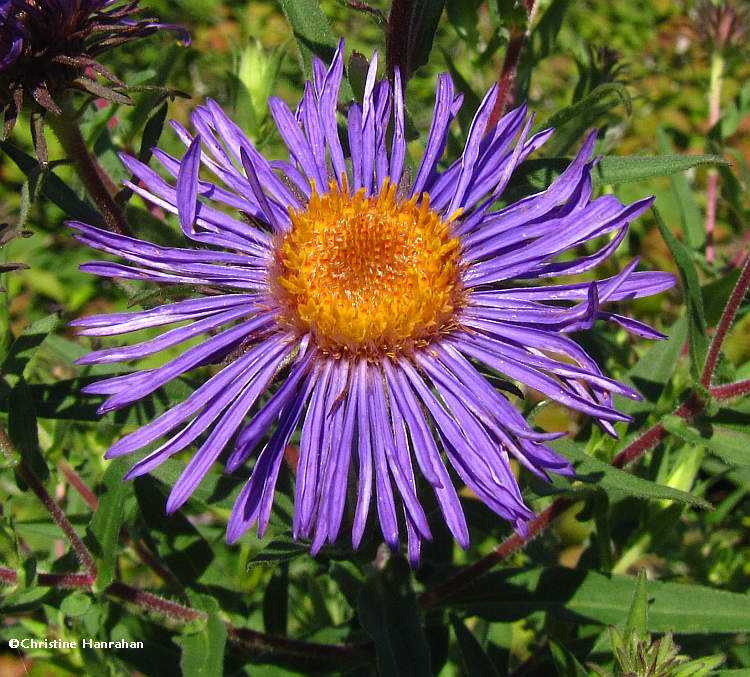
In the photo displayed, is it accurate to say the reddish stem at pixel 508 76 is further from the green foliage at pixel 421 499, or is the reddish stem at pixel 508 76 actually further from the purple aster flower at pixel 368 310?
the purple aster flower at pixel 368 310

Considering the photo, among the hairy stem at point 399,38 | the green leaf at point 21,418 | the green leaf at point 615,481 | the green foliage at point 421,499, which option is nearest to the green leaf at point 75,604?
the green foliage at point 421,499

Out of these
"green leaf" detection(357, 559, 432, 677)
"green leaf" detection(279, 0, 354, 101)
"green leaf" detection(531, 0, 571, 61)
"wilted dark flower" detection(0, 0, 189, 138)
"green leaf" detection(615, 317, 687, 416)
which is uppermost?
"green leaf" detection(531, 0, 571, 61)

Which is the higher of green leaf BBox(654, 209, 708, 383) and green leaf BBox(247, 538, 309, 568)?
green leaf BBox(654, 209, 708, 383)

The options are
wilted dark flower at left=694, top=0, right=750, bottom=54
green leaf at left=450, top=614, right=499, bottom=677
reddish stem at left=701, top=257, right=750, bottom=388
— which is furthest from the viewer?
wilted dark flower at left=694, top=0, right=750, bottom=54

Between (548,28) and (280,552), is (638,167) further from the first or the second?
(280,552)

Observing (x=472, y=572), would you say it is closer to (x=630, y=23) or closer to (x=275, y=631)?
(x=275, y=631)

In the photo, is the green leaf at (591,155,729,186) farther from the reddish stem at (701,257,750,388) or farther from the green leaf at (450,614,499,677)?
the green leaf at (450,614,499,677)

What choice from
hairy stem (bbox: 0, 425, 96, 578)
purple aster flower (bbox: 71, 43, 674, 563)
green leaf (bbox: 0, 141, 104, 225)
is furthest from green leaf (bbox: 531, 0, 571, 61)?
hairy stem (bbox: 0, 425, 96, 578)
